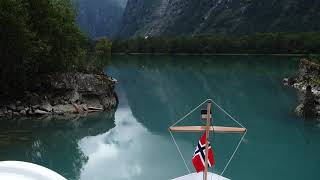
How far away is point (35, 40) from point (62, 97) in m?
4.36

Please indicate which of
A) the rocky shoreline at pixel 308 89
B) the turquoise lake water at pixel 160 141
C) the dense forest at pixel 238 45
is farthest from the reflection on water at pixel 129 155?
the dense forest at pixel 238 45

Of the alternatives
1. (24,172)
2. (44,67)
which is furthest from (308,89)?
(24,172)

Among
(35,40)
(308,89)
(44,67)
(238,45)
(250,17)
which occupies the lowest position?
(308,89)

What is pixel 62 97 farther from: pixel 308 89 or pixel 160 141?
pixel 308 89

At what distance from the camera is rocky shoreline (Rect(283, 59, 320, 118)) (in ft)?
99.0

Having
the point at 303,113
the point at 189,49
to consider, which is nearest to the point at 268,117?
the point at 303,113

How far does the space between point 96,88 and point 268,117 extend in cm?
1250

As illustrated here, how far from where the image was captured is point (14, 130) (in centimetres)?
2675

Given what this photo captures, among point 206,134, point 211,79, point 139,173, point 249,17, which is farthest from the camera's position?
point 249,17

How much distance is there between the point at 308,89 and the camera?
1178 inches

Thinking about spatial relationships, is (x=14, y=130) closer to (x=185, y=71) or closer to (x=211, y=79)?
(x=211, y=79)

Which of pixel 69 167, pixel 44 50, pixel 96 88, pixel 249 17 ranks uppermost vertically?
pixel 249 17

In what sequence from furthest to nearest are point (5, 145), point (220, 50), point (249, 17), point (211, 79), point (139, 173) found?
point (249, 17), point (220, 50), point (211, 79), point (5, 145), point (139, 173)

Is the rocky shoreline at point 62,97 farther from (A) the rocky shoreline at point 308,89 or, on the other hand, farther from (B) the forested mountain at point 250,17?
(B) the forested mountain at point 250,17
